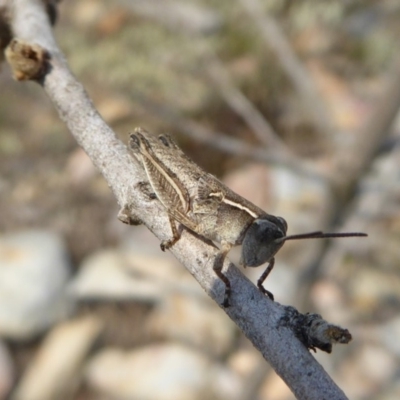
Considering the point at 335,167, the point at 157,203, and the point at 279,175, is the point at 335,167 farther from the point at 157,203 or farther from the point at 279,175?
the point at 279,175

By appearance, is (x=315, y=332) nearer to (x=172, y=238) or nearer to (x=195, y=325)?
(x=172, y=238)

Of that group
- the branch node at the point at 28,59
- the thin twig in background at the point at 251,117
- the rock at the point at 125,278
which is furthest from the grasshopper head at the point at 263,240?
the rock at the point at 125,278

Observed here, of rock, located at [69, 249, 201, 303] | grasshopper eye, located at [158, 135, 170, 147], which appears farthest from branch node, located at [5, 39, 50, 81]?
rock, located at [69, 249, 201, 303]

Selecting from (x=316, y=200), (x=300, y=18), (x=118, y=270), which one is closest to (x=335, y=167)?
(x=316, y=200)

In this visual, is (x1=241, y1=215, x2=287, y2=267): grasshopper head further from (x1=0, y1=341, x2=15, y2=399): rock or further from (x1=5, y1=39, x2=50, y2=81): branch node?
(x1=0, y1=341, x2=15, y2=399): rock

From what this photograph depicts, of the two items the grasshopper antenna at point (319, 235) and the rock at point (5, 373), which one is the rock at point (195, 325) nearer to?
the rock at point (5, 373)

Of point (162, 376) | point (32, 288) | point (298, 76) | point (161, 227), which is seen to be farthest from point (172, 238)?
point (32, 288)

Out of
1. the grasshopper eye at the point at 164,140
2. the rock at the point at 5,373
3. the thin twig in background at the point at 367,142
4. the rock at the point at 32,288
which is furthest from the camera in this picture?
the rock at the point at 32,288
